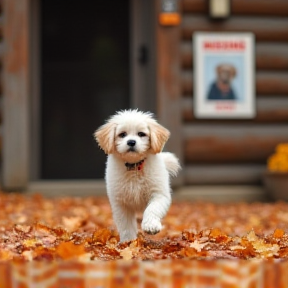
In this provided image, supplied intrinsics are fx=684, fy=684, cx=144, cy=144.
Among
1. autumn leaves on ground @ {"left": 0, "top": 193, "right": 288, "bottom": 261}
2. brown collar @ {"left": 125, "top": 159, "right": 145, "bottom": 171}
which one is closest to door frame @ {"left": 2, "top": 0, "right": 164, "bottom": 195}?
autumn leaves on ground @ {"left": 0, "top": 193, "right": 288, "bottom": 261}

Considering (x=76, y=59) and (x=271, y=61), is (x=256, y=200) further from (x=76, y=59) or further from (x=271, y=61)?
(x=76, y=59)

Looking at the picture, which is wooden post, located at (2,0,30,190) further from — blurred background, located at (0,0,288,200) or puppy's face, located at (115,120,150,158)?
puppy's face, located at (115,120,150,158)

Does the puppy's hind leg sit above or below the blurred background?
below

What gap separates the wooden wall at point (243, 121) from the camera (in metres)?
9.73

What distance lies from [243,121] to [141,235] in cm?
521

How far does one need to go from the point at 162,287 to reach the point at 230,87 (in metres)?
7.26

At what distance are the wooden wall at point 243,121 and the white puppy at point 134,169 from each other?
199 inches

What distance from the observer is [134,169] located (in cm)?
446

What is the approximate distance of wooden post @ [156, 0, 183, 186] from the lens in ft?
31.4

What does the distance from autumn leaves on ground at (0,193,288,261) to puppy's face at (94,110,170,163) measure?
0.56 meters

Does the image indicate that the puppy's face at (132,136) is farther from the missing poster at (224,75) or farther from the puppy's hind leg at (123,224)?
the missing poster at (224,75)

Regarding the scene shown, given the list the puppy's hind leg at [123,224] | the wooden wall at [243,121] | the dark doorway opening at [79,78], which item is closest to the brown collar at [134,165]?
the puppy's hind leg at [123,224]

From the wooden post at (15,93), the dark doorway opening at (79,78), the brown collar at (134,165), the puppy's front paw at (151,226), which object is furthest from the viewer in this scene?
the dark doorway opening at (79,78)

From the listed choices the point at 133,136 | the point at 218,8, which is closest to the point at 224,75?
the point at 218,8
